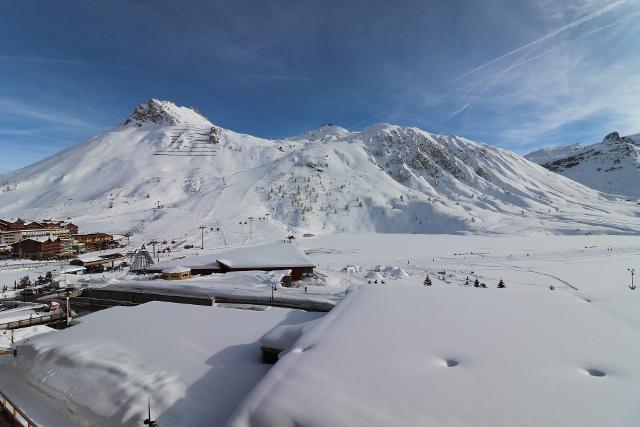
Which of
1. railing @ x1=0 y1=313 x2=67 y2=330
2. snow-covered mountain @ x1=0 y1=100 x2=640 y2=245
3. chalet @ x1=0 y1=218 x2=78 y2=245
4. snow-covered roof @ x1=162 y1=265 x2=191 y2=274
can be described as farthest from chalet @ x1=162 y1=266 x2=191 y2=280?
chalet @ x1=0 y1=218 x2=78 y2=245

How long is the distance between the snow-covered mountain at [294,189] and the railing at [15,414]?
59.6m

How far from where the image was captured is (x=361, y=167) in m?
140

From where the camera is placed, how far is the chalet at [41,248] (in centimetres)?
5641

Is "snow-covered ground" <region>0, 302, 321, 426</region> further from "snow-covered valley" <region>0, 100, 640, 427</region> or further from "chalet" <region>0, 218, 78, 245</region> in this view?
"chalet" <region>0, 218, 78, 245</region>

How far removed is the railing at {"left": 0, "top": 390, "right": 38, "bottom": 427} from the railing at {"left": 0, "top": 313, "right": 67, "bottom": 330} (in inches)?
473

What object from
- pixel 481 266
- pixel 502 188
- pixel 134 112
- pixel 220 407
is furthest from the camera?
pixel 134 112

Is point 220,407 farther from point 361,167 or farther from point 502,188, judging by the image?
point 502,188

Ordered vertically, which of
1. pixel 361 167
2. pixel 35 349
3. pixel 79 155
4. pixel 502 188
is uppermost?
pixel 79 155

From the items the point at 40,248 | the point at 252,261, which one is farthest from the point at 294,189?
the point at 252,261

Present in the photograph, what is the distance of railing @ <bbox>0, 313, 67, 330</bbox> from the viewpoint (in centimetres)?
1758

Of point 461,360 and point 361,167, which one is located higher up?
point 361,167

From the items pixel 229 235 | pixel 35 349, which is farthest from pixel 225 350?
pixel 229 235

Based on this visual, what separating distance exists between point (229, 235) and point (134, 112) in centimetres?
17229

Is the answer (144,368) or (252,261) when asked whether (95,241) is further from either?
(144,368)
